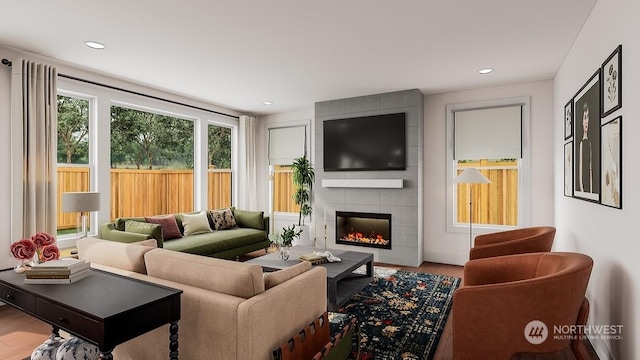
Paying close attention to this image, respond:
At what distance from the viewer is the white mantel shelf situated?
5.15 m

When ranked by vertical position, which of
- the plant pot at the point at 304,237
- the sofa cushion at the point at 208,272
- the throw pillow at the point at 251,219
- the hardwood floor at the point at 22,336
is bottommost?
the hardwood floor at the point at 22,336

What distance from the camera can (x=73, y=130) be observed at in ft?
14.0

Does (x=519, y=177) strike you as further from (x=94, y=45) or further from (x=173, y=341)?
(x=94, y=45)

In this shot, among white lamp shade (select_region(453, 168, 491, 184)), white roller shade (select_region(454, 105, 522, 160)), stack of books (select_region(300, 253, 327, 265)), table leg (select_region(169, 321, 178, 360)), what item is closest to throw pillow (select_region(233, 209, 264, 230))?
stack of books (select_region(300, 253, 327, 265))

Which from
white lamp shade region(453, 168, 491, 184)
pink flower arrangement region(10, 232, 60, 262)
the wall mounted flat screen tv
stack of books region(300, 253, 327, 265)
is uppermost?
the wall mounted flat screen tv

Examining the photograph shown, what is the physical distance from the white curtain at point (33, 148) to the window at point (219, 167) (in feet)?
8.44

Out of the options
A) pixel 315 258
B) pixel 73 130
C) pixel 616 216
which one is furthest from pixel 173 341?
pixel 73 130

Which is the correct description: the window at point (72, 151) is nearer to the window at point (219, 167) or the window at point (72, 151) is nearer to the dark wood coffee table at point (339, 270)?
the window at point (219, 167)

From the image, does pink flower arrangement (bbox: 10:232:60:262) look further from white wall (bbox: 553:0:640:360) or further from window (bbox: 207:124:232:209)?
window (bbox: 207:124:232:209)

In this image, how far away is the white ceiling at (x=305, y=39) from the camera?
271 centimetres

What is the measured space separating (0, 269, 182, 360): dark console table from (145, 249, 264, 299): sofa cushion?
0.20m

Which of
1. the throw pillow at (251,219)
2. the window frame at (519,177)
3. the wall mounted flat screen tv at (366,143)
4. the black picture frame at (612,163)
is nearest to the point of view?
the black picture frame at (612,163)

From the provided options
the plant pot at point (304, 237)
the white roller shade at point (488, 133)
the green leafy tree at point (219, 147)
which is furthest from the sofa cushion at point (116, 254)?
the white roller shade at point (488, 133)

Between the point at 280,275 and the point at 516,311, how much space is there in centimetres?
142
